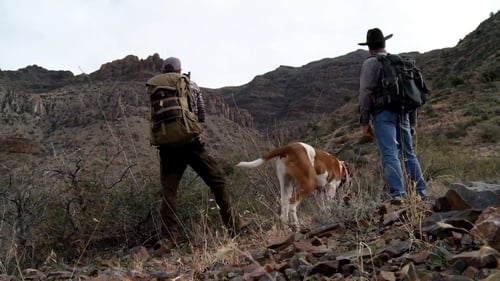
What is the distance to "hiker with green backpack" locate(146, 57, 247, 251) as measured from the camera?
5562 mm

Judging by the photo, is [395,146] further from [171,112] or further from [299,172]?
[171,112]

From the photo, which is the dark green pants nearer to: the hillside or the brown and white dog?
the hillside

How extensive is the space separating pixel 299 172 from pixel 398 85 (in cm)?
178

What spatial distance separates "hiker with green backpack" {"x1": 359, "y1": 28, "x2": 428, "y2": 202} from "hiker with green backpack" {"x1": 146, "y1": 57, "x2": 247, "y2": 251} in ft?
5.31

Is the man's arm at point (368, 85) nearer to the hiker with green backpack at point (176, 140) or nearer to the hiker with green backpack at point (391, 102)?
the hiker with green backpack at point (391, 102)

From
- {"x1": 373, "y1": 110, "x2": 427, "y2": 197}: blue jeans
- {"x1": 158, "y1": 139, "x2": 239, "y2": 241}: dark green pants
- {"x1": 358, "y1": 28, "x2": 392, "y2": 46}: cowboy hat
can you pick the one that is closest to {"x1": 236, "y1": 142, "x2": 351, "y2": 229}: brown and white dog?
{"x1": 158, "y1": 139, "x2": 239, "y2": 241}: dark green pants

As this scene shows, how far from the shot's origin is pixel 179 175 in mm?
5906

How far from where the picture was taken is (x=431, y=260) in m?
2.41

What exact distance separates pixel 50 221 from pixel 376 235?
159 inches

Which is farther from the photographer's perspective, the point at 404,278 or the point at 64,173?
the point at 64,173

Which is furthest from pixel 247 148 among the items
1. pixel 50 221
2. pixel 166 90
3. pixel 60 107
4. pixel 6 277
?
pixel 60 107

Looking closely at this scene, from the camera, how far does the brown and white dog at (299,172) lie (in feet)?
21.5

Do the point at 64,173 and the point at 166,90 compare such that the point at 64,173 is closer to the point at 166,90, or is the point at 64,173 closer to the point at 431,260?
the point at 166,90

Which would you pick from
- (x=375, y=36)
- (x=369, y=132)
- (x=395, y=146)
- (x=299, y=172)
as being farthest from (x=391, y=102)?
(x=299, y=172)
